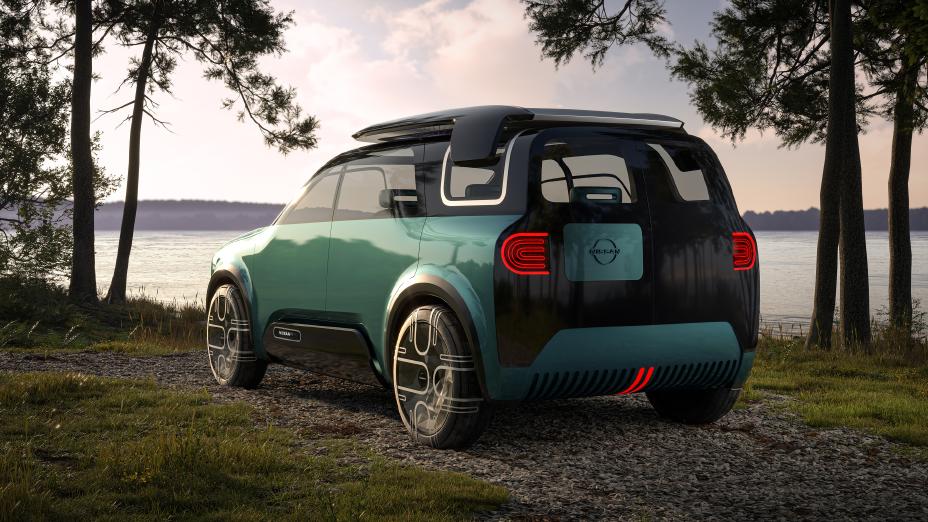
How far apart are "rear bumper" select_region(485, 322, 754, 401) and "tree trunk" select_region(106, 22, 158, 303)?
19101 mm

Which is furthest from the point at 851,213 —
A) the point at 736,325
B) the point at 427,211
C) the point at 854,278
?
the point at 427,211

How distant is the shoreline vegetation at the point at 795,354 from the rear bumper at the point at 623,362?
1.77m

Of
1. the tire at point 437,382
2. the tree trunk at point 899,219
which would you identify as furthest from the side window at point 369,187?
the tree trunk at point 899,219

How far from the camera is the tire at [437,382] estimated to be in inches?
219

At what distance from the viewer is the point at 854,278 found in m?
13.9

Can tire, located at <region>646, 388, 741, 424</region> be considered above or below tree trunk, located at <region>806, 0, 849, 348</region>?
below

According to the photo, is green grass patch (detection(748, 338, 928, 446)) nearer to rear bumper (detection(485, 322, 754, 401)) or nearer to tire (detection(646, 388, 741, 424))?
tire (detection(646, 388, 741, 424))

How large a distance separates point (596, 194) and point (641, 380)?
3.90 feet

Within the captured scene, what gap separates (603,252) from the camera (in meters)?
5.41

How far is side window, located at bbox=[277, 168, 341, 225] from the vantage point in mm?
7156

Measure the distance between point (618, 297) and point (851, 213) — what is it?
974 cm

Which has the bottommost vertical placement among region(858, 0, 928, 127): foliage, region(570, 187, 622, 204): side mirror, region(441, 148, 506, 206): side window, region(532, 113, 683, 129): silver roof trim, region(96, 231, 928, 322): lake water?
region(96, 231, 928, 322): lake water

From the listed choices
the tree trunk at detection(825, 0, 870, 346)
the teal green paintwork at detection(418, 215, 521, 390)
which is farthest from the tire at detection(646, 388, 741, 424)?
the tree trunk at detection(825, 0, 870, 346)

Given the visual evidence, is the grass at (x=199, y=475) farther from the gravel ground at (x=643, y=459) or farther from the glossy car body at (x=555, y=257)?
the glossy car body at (x=555, y=257)
